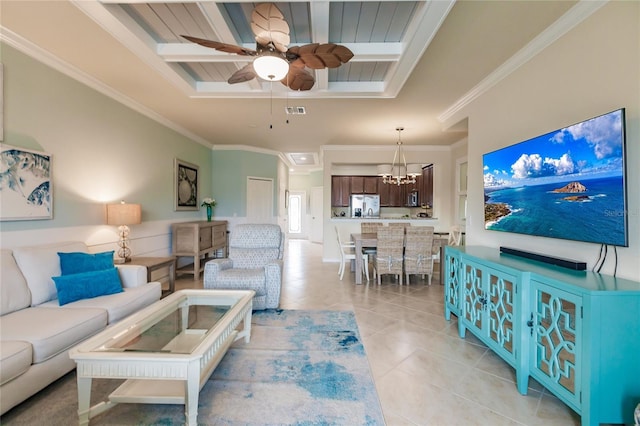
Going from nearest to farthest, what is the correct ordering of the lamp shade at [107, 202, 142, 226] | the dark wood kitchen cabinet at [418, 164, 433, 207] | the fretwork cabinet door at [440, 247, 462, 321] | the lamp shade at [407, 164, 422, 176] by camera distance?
the fretwork cabinet door at [440, 247, 462, 321] < the lamp shade at [107, 202, 142, 226] < the lamp shade at [407, 164, 422, 176] < the dark wood kitchen cabinet at [418, 164, 433, 207]

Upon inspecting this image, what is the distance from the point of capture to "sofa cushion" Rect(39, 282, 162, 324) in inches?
87.4

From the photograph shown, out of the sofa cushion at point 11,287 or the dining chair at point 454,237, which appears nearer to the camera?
the sofa cushion at point 11,287

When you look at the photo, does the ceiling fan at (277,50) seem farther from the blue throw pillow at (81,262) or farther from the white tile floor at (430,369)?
the white tile floor at (430,369)

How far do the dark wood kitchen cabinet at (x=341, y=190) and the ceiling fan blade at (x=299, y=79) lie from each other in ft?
15.5

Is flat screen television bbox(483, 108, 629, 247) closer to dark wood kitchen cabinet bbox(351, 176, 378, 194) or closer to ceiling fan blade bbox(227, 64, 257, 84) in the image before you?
ceiling fan blade bbox(227, 64, 257, 84)

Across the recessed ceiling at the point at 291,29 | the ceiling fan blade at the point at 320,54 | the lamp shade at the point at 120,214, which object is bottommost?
the lamp shade at the point at 120,214

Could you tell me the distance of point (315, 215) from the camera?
34.1ft

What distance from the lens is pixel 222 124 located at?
4875 mm

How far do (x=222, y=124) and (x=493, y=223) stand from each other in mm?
4493

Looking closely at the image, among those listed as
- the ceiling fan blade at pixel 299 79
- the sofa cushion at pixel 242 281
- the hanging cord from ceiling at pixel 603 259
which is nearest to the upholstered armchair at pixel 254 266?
the sofa cushion at pixel 242 281

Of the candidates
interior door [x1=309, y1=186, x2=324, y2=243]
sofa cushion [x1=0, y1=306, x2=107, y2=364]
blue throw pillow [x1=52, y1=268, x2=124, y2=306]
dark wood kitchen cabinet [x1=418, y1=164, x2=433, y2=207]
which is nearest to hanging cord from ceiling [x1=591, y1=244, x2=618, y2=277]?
sofa cushion [x1=0, y1=306, x2=107, y2=364]

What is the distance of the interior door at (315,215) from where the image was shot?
395 inches

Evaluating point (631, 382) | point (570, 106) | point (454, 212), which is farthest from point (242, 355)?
point (454, 212)

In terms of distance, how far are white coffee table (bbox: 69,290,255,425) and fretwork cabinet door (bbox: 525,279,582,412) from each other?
207cm
